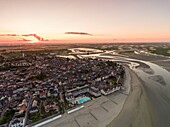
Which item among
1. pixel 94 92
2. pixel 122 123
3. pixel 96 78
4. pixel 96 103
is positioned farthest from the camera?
pixel 96 78

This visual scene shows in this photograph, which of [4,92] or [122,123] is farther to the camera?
[4,92]

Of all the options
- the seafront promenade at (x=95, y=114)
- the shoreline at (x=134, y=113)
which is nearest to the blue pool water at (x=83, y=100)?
the seafront promenade at (x=95, y=114)

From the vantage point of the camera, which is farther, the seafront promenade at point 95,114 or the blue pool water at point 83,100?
the blue pool water at point 83,100

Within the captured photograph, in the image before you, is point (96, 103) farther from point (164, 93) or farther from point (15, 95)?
point (15, 95)

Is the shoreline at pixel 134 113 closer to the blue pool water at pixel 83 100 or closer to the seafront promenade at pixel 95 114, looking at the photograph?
Answer: the seafront promenade at pixel 95 114

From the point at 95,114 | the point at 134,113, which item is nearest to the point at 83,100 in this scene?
the point at 95,114

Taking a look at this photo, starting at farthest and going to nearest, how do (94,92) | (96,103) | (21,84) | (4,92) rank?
(21,84) → (4,92) → (94,92) → (96,103)

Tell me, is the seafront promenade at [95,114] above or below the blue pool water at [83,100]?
below

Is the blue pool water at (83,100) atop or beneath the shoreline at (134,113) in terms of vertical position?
atop

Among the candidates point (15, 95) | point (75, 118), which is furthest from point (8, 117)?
point (75, 118)

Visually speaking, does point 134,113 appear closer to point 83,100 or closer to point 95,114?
point 95,114

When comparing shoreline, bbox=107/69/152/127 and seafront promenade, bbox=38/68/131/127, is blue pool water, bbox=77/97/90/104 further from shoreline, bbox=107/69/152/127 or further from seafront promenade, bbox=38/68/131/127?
shoreline, bbox=107/69/152/127
